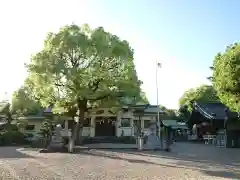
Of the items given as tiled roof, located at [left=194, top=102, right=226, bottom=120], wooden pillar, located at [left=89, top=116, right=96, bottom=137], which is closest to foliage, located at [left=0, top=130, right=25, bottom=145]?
wooden pillar, located at [left=89, top=116, right=96, bottom=137]

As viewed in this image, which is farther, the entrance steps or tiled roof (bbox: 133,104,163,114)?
tiled roof (bbox: 133,104,163,114)

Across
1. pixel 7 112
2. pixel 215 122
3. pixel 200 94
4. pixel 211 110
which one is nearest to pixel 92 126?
pixel 7 112

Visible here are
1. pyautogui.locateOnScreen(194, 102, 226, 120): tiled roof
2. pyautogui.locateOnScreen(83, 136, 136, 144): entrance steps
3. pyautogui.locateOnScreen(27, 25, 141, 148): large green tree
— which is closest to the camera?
pyautogui.locateOnScreen(27, 25, 141, 148): large green tree

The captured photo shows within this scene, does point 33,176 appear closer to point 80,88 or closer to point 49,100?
point 80,88

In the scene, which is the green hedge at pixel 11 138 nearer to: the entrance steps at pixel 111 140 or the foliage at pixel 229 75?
the entrance steps at pixel 111 140

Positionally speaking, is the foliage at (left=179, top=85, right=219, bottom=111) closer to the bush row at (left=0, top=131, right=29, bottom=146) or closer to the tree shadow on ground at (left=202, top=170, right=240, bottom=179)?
the bush row at (left=0, top=131, right=29, bottom=146)

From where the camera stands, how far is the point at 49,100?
31.9 meters

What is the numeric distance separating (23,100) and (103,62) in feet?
46.2

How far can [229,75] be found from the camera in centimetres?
1914

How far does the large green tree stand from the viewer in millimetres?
28406

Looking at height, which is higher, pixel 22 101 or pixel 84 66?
pixel 84 66

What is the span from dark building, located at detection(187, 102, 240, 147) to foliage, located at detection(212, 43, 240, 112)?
9.42 meters

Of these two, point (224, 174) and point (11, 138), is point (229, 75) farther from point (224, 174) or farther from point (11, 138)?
point (11, 138)

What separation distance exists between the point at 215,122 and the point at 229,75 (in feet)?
53.8
